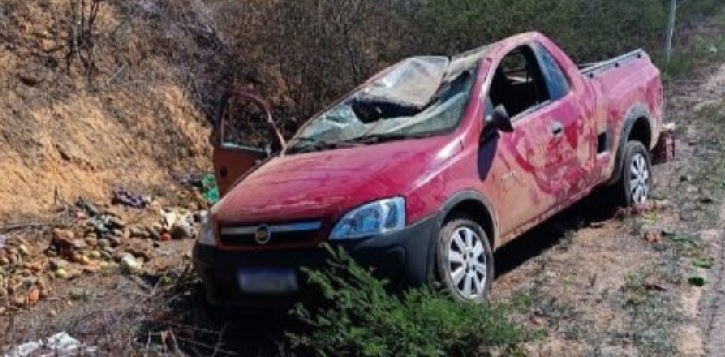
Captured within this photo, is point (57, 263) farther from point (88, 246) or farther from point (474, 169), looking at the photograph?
point (474, 169)

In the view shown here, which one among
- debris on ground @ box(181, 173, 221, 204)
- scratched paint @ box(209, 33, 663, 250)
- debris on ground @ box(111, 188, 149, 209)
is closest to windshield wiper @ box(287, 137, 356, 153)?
scratched paint @ box(209, 33, 663, 250)

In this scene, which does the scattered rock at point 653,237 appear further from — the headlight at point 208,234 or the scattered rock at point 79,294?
the scattered rock at point 79,294

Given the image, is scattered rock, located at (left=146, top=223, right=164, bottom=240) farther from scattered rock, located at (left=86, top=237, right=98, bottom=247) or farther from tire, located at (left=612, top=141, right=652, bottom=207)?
tire, located at (left=612, top=141, right=652, bottom=207)

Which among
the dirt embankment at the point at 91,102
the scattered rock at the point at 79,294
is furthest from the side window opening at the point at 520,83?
the dirt embankment at the point at 91,102

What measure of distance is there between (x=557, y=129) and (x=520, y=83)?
1.69 ft

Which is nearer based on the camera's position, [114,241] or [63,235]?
[63,235]

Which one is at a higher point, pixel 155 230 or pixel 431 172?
pixel 431 172

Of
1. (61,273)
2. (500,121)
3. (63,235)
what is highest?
(500,121)


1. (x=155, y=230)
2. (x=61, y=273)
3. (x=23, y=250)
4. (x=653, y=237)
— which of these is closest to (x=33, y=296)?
(x=61, y=273)

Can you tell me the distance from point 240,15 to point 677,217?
17.0 ft

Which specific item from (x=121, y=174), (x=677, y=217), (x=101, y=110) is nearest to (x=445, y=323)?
(x=677, y=217)

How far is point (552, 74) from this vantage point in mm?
7207

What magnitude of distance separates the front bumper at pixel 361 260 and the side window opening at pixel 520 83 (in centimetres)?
181

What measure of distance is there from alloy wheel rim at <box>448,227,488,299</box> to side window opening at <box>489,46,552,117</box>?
55.7 inches
